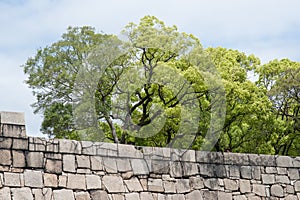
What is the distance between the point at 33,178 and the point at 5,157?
0.48m

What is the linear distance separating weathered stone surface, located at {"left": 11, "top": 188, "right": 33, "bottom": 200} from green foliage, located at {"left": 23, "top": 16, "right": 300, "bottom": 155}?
9960 mm

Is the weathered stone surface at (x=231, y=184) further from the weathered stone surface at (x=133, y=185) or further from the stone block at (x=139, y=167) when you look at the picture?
the weathered stone surface at (x=133, y=185)

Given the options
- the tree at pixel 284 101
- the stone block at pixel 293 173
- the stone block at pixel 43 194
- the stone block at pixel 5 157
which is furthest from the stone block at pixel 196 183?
the tree at pixel 284 101

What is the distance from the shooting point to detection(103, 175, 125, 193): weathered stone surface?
8609mm

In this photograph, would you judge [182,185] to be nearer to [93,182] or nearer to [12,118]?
[93,182]

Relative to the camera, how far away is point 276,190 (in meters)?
10.5

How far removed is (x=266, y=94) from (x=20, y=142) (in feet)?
55.4

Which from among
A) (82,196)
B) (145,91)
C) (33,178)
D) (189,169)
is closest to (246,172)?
(189,169)

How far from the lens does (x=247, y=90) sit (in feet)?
72.9

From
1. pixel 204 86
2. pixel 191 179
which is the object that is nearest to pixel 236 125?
pixel 204 86

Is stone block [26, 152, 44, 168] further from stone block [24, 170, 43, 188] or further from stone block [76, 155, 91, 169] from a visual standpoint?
stone block [76, 155, 91, 169]

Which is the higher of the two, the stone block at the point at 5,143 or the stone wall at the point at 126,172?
the stone block at the point at 5,143

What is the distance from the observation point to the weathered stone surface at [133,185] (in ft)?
28.9

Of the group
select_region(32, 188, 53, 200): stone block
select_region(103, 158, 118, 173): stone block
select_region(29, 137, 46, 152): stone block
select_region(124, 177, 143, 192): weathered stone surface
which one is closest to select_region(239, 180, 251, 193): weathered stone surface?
select_region(124, 177, 143, 192): weathered stone surface
